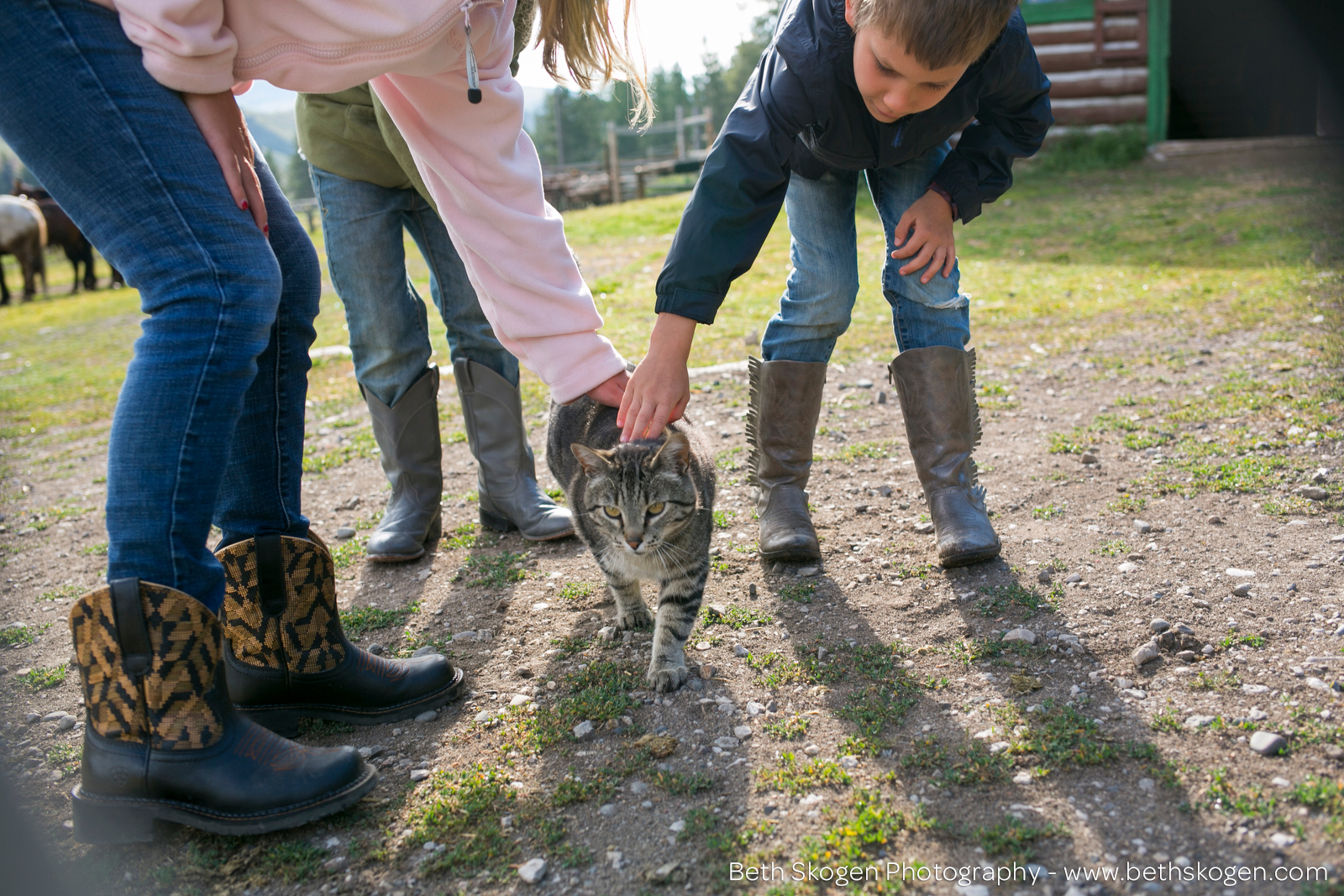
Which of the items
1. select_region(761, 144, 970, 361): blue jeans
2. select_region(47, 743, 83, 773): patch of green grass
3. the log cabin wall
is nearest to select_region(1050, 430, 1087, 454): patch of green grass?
select_region(761, 144, 970, 361): blue jeans

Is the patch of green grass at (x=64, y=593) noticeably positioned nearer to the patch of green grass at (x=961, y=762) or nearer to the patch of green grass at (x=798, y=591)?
the patch of green grass at (x=798, y=591)

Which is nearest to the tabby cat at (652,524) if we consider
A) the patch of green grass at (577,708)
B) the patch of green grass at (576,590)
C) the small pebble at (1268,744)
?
the patch of green grass at (577,708)

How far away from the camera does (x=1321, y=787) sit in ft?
5.94

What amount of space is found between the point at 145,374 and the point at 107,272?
72.7ft

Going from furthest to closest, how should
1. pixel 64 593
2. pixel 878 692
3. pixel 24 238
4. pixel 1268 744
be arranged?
1. pixel 24 238
2. pixel 64 593
3. pixel 878 692
4. pixel 1268 744

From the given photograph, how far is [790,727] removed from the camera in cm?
229

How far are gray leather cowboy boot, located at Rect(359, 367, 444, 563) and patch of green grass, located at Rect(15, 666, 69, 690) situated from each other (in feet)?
3.62

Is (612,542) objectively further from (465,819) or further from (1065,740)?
(1065,740)

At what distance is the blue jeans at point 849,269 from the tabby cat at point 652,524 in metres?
0.76

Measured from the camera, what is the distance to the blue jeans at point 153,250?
166cm

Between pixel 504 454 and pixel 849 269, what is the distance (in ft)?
5.43

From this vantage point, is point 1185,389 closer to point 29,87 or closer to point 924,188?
point 924,188

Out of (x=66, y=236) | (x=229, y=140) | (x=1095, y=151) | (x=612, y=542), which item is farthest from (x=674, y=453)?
(x=66, y=236)

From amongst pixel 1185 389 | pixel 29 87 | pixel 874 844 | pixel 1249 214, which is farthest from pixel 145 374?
pixel 1249 214
